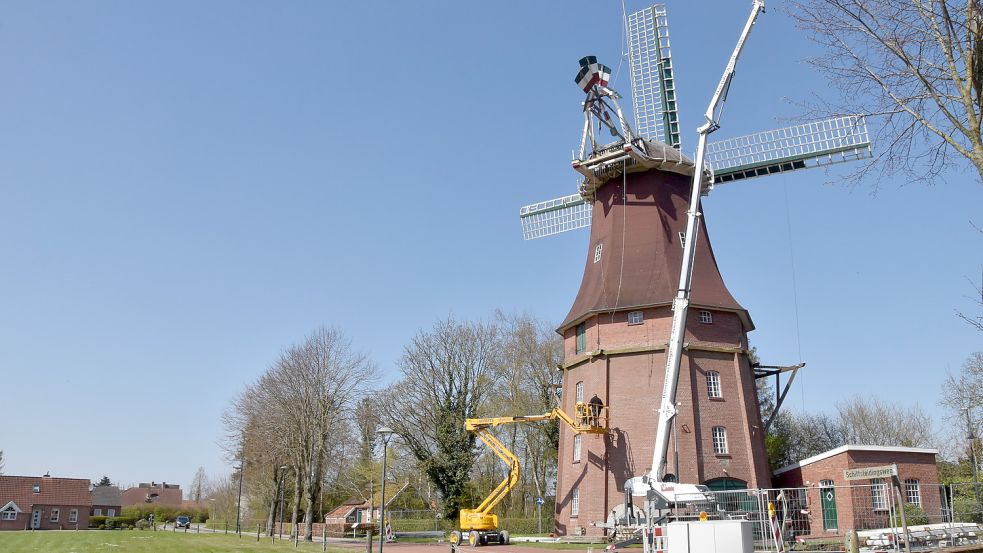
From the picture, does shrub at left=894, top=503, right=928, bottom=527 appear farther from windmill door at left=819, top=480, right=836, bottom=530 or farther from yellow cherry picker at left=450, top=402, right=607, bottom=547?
yellow cherry picker at left=450, top=402, right=607, bottom=547

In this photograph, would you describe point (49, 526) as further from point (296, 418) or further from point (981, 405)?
point (981, 405)

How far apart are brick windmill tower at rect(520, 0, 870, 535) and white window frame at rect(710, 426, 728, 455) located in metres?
0.04

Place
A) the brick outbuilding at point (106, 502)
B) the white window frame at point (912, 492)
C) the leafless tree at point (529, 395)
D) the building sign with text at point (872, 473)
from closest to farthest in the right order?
the building sign with text at point (872, 473) → the white window frame at point (912, 492) → the leafless tree at point (529, 395) → the brick outbuilding at point (106, 502)

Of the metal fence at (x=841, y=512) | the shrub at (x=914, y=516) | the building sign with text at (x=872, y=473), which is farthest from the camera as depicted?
the shrub at (x=914, y=516)

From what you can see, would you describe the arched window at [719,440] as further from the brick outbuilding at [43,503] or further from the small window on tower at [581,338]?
the brick outbuilding at [43,503]

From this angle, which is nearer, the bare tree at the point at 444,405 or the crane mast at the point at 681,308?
the crane mast at the point at 681,308

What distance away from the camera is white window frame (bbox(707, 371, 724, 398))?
100 feet

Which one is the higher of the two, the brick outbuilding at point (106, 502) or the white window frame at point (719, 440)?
the white window frame at point (719, 440)

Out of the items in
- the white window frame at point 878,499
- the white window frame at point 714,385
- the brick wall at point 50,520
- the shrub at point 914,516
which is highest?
the white window frame at point 714,385

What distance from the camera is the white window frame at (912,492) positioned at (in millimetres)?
30047

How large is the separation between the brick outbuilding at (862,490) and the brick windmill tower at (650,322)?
8.48 ft

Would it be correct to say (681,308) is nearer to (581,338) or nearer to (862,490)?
(581,338)

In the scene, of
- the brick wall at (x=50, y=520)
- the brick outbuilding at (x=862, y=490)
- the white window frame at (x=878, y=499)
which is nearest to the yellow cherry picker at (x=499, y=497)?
the brick outbuilding at (x=862, y=490)

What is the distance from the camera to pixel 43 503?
2753 inches
